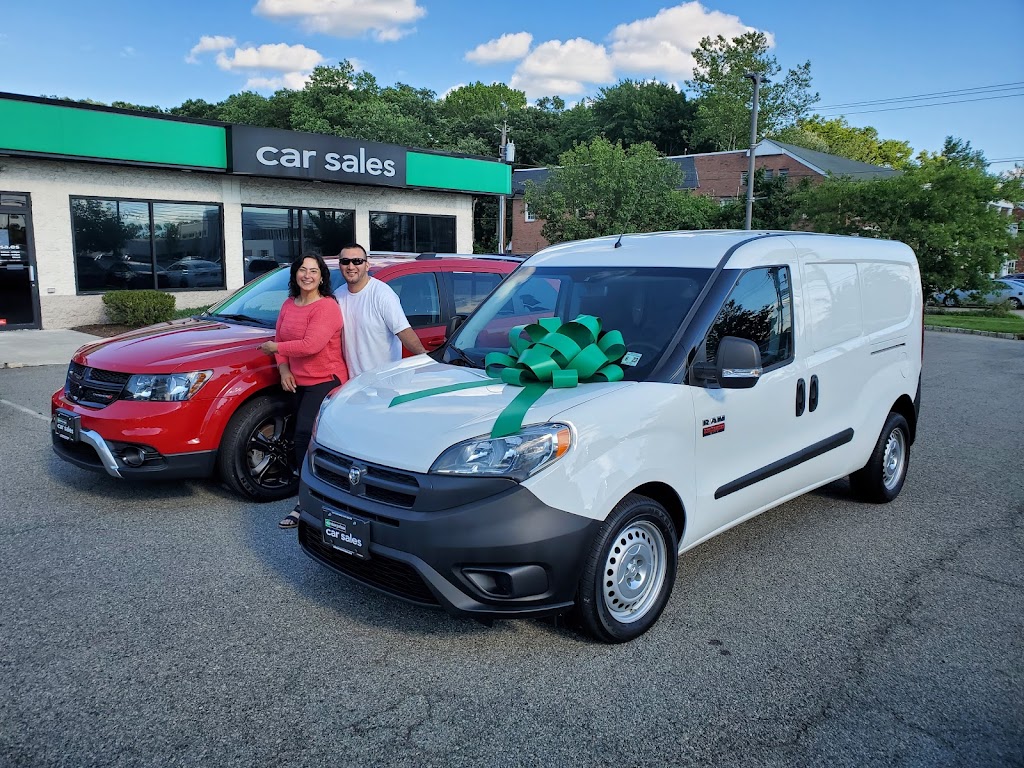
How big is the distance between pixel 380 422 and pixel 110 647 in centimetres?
157

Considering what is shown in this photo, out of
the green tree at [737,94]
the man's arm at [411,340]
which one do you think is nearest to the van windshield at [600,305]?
the man's arm at [411,340]

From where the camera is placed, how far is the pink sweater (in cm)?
504

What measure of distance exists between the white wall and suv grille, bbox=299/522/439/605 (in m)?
14.8

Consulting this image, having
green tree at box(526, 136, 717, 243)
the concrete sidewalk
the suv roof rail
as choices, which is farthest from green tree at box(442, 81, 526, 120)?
the suv roof rail

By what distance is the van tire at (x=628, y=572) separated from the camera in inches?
131

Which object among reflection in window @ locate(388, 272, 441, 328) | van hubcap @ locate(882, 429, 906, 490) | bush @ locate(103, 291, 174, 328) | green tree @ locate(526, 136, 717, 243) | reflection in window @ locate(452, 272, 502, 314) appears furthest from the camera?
green tree @ locate(526, 136, 717, 243)

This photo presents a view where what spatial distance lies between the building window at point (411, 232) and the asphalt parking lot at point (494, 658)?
17.1 meters

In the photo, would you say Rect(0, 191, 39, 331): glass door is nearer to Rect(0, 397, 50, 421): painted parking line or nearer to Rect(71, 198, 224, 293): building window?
Rect(71, 198, 224, 293): building window

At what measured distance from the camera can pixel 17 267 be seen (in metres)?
15.3

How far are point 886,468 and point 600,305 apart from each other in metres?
2.77

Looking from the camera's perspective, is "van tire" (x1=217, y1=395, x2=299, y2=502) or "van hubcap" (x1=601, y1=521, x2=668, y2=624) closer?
"van hubcap" (x1=601, y1=521, x2=668, y2=624)

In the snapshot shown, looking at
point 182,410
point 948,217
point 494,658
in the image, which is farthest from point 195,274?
point 948,217

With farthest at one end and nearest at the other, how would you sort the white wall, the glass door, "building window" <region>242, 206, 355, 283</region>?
1. "building window" <region>242, 206, 355, 283</region>
2. the white wall
3. the glass door

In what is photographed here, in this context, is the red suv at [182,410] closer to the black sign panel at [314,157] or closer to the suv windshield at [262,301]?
the suv windshield at [262,301]
